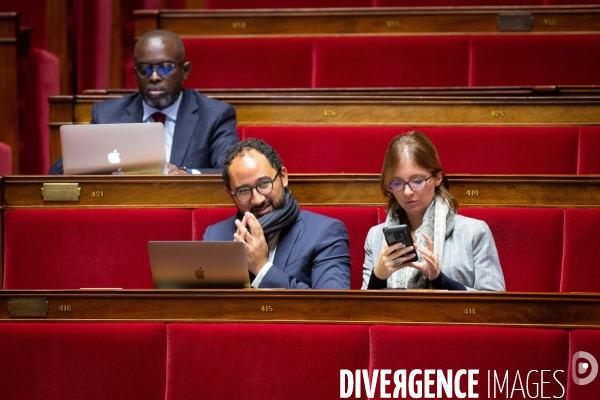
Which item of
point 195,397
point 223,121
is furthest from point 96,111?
point 195,397

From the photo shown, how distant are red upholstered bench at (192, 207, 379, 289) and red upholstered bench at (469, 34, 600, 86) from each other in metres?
0.39

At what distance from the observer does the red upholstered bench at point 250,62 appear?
1213mm

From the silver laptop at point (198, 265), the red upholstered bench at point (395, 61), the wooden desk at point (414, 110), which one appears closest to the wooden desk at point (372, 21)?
the red upholstered bench at point (395, 61)

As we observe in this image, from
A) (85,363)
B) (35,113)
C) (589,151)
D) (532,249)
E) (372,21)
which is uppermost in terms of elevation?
(372,21)

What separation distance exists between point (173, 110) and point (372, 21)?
1.04 ft

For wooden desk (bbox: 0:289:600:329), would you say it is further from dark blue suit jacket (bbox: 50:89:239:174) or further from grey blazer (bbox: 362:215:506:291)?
dark blue suit jacket (bbox: 50:89:239:174)

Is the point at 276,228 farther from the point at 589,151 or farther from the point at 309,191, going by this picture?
the point at 589,151

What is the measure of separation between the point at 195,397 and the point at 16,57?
72 cm

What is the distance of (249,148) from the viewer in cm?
81

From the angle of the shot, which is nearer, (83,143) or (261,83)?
(83,143)

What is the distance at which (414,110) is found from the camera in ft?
3.43

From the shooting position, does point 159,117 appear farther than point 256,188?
Yes

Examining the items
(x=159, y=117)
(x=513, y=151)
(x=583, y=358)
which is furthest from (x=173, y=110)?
(x=583, y=358)

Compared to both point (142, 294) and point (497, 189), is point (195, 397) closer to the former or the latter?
point (142, 294)
